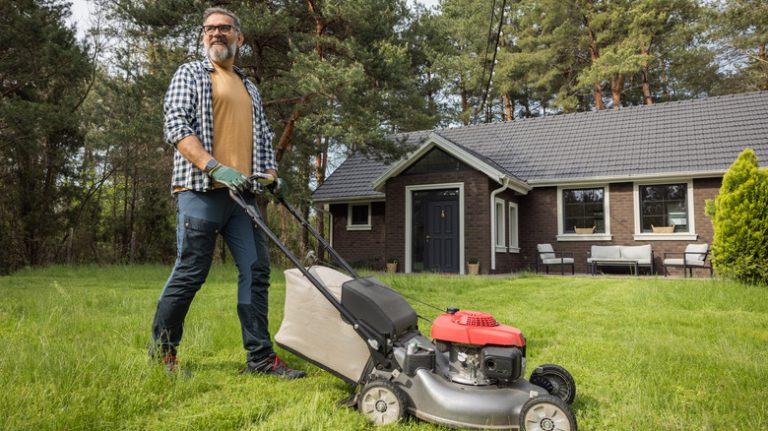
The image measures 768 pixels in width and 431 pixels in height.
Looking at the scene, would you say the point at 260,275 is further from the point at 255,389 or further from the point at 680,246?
the point at 680,246

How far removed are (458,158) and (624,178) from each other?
418 centimetres

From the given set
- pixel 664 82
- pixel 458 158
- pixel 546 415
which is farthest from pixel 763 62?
pixel 546 415

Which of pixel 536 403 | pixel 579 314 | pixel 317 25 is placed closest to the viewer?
pixel 536 403

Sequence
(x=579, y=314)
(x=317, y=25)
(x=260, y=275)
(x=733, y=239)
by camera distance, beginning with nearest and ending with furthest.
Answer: (x=260, y=275) → (x=579, y=314) → (x=733, y=239) → (x=317, y=25)

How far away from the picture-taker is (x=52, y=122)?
1353 centimetres

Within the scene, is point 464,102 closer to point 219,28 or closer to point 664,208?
point 664,208

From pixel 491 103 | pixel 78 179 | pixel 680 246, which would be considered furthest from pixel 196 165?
pixel 491 103

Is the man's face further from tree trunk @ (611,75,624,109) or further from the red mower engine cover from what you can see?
tree trunk @ (611,75,624,109)

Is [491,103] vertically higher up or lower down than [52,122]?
higher up

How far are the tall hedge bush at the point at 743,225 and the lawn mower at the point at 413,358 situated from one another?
7.18 metres

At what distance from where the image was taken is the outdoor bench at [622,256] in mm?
12750

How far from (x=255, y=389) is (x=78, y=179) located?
666 inches

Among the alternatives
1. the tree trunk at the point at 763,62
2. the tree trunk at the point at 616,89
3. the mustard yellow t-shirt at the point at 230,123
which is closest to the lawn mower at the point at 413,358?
the mustard yellow t-shirt at the point at 230,123

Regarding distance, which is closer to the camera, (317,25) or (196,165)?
(196,165)
